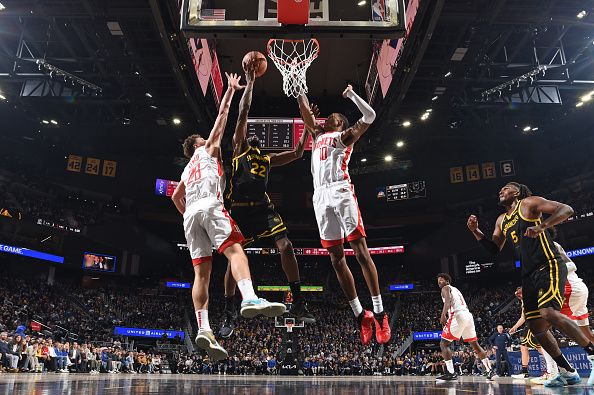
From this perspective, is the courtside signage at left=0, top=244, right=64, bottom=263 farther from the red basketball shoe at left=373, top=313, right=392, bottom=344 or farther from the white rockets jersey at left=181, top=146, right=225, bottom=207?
the red basketball shoe at left=373, top=313, right=392, bottom=344

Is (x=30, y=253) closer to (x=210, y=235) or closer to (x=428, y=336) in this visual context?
(x=428, y=336)

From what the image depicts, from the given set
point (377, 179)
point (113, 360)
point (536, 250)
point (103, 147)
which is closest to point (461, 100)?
point (377, 179)

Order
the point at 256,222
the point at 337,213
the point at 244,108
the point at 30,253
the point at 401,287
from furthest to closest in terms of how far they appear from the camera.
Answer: the point at 401,287 → the point at 30,253 → the point at 256,222 → the point at 244,108 → the point at 337,213

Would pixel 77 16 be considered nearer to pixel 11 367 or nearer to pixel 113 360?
pixel 11 367

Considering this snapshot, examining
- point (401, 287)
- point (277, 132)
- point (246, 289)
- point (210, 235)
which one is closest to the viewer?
point (246, 289)

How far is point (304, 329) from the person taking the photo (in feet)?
84.1

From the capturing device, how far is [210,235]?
175 inches

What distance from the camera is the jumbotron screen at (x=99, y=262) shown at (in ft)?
89.3

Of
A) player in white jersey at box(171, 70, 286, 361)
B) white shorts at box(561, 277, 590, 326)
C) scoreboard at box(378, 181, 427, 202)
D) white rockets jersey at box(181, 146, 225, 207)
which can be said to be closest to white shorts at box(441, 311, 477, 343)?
white shorts at box(561, 277, 590, 326)

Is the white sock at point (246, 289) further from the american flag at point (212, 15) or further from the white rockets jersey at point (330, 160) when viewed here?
the american flag at point (212, 15)

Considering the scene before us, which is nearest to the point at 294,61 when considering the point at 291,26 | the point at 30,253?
the point at 291,26

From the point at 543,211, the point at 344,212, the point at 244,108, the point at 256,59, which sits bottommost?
the point at 543,211

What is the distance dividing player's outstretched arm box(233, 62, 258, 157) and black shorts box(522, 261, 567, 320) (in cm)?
351

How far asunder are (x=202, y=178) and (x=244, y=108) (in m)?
1.16
